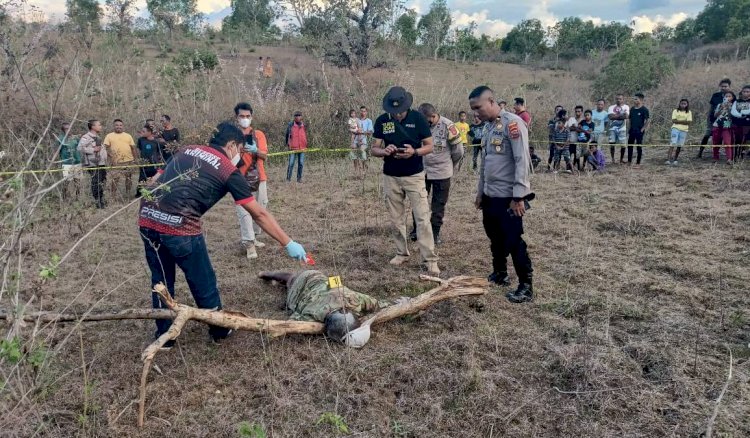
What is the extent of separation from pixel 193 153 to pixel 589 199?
6.07 m

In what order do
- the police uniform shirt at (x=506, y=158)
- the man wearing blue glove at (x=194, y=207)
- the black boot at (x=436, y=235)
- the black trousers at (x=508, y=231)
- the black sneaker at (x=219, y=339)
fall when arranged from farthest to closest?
the black boot at (x=436, y=235) < the black trousers at (x=508, y=231) < the police uniform shirt at (x=506, y=158) < the black sneaker at (x=219, y=339) < the man wearing blue glove at (x=194, y=207)

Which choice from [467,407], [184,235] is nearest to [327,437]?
[467,407]

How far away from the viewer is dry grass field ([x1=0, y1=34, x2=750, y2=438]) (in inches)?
103

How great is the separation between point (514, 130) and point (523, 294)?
1313mm

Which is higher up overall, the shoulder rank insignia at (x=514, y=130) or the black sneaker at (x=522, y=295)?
the shoulder rank insignia at (x=514, y=130)

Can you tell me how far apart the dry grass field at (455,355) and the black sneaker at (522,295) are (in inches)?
3.0

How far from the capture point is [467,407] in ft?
8.95

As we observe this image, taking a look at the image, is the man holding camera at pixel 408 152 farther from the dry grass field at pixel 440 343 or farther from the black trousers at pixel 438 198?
the black trousers at pixel 438 198

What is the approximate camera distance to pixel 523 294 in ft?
13.1

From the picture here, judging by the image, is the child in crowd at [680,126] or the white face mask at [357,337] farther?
the child in crowd at [680,126]

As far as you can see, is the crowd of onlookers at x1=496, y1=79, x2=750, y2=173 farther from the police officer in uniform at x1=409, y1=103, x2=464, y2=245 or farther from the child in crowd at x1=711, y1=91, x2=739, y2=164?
the police officer in uniform at x1=409, y1=103, x2=464, y2=245

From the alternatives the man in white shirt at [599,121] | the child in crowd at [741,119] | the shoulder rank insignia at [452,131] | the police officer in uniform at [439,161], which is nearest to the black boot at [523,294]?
the police officer in uniform at [439,161]

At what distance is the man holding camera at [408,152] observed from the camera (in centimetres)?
448

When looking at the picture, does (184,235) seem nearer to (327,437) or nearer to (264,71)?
(327,437)
